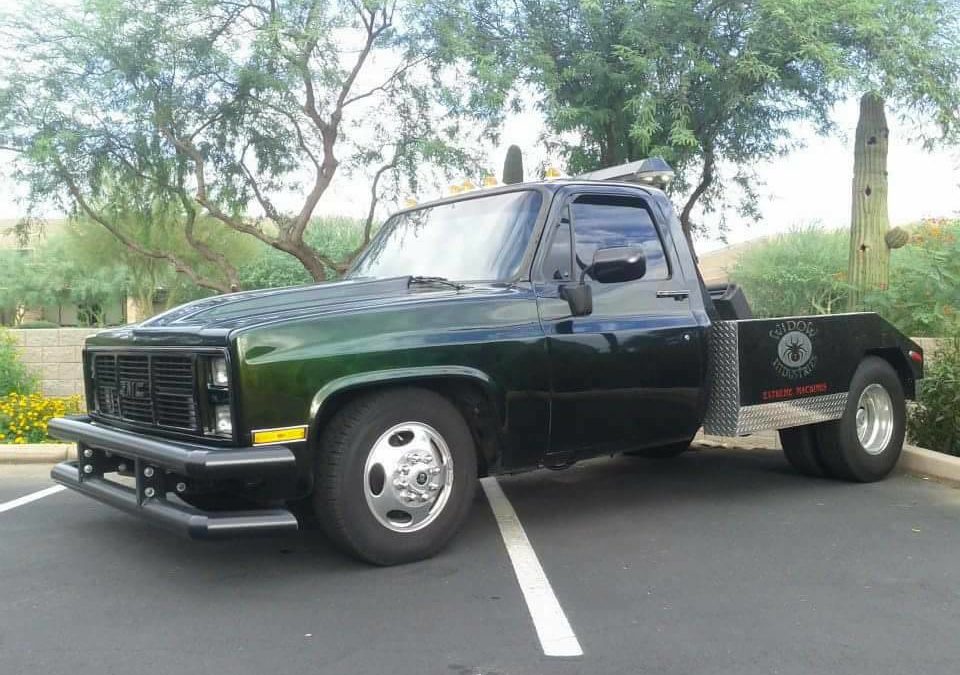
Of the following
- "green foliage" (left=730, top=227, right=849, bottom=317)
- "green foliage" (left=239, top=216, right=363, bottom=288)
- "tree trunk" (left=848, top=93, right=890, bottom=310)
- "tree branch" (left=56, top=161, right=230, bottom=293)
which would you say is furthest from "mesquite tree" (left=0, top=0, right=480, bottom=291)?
"green foliage" (left=239, top=216, right=363, bottom=288)

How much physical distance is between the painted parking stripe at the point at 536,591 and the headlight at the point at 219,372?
1687 millimetres

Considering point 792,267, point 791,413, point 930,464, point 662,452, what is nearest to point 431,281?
point 791,413

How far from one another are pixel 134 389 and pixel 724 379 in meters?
3.56

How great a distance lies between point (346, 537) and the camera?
14.3 ft

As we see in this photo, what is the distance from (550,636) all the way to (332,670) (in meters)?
0.88

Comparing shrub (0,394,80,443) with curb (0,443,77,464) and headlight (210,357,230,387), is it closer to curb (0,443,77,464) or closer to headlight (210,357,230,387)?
curb (0,443,77,464)

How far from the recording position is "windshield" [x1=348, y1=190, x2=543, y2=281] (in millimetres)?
5234

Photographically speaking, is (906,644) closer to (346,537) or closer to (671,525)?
(671,525)

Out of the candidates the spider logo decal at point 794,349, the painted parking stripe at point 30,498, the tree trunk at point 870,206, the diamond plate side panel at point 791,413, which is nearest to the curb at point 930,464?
the diamond plate side panel at point 791,413

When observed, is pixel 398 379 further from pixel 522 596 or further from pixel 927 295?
pixel 927 295

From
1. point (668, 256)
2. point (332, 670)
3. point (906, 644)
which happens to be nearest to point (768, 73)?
point (668, 256)

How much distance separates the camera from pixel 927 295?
10.4 meters

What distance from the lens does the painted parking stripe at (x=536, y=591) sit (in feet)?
11.8

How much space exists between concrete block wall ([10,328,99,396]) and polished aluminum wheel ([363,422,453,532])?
692 cm
